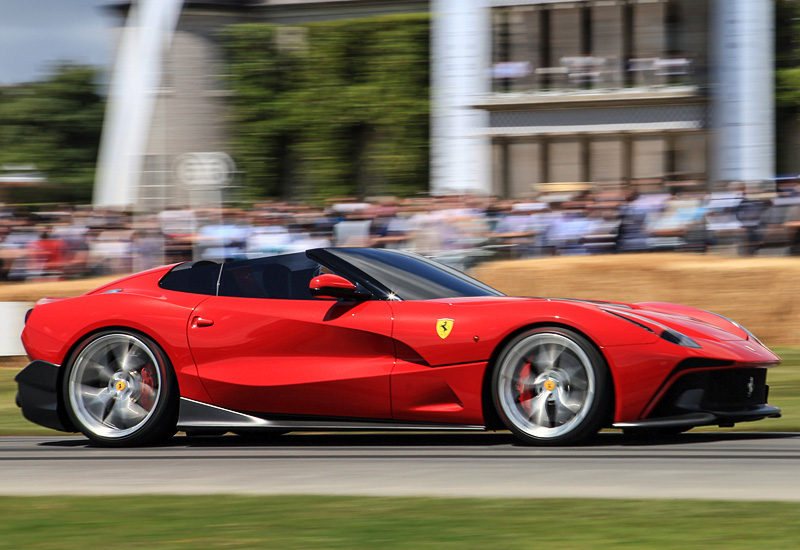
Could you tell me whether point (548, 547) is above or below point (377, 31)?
below

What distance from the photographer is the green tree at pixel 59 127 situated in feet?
157

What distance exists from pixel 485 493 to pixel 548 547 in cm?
114

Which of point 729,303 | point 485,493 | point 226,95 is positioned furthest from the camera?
point 226,95

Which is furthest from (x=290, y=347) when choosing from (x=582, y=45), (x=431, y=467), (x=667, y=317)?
(x=582, y=45)

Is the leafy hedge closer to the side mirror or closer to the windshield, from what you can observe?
the windshield

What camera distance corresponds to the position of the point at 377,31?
28.9 metres

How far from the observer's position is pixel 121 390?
24.2ft

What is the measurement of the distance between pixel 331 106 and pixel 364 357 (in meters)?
23.1

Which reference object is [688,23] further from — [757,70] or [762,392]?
[762,392]

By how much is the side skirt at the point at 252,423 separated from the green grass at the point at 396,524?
1.61 metres

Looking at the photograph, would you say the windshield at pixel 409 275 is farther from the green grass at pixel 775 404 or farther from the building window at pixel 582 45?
the building window at pixel 582 45

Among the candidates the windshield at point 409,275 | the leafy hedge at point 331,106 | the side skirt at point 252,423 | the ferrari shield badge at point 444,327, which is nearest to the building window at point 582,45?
the leafy hedge at point 331,106

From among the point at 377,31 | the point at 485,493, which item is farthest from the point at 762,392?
the point at 377,31

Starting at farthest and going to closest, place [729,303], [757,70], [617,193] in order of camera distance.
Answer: [757,70] < [617,193] < [729,303]
